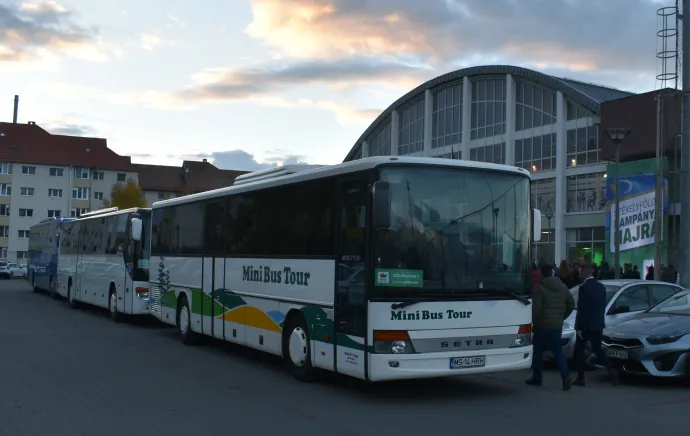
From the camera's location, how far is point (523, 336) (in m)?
10.9

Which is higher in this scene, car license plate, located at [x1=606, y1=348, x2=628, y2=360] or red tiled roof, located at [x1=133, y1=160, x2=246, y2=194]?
red tiled roof, located at [x1=133, y1=160, x2=246, y2=194]

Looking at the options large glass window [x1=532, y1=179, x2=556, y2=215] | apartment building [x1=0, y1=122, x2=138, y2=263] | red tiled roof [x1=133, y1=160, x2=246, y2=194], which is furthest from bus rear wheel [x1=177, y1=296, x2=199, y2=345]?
red tiled roof [x1=133, y1=160, x2=246, y2=194]

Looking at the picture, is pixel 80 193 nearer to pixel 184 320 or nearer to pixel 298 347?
pixel 184 320

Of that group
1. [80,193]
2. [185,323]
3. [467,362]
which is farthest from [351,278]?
[80,193]

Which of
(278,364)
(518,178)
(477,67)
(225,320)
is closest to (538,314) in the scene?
(518,178)

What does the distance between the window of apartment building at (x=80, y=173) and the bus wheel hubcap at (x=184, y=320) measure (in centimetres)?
9509

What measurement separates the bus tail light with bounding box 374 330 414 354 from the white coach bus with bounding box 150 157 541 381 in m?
0.01

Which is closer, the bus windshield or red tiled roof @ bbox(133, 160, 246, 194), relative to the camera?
the bus windshield

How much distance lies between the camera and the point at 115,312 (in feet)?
76.0

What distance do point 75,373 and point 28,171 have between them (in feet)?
324

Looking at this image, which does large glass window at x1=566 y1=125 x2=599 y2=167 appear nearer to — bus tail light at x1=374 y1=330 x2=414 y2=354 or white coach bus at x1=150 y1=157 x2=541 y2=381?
white coach bus at x1=150 y1=157 x2=541 y2=381

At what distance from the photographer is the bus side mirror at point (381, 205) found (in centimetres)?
952

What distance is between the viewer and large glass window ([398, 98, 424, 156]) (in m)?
63.7

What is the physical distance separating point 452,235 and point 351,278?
1.43 meters
